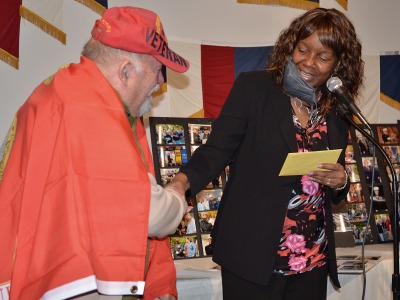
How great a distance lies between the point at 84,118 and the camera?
1.55 meters

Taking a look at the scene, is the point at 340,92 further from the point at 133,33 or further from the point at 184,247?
the point at 184,247

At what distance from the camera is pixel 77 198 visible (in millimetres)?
1515

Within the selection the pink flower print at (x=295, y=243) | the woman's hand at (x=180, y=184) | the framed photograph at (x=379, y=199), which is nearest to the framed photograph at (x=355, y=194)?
the framed photograph at (x=379, y=199)

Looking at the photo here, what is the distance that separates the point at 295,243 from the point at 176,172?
2206 mm

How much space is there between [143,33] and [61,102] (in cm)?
33

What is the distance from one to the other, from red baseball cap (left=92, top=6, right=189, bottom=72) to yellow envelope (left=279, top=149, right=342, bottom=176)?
1.86ft

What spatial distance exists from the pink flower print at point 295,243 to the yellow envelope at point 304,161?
0.26m

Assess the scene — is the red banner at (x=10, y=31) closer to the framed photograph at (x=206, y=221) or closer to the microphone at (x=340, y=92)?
the framed photograph at (x=206, y=221)

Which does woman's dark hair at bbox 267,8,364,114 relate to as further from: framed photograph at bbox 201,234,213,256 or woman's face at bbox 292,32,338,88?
framed photograph at bbox 201,234,213,256

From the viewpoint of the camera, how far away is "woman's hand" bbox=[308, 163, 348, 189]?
220 centimetres

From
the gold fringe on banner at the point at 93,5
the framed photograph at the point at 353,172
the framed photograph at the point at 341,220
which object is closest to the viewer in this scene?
the framed photograph at the point at 341,220

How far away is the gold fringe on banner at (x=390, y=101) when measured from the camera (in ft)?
21.1

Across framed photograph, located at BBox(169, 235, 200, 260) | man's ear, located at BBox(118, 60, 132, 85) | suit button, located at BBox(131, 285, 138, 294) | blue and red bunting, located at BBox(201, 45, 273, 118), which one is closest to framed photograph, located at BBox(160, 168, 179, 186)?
framed photograph, located at BBox(169, 235, 200, 260)

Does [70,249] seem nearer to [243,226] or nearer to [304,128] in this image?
[243,226]
